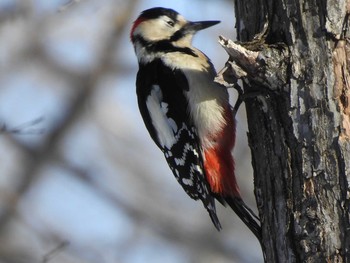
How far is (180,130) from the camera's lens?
184 inches

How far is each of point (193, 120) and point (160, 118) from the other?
20cm

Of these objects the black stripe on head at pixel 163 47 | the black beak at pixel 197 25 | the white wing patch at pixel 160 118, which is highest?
the black beak at pixel 197 25

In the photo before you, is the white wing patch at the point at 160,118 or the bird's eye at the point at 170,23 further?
the bird's eye at the point at 170,23

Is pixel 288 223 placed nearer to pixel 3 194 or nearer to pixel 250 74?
pixel 250 74

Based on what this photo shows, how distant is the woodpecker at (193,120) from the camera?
15.0 feet

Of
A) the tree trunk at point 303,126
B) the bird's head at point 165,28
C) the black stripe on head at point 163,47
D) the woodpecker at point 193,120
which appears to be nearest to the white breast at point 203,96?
the woodpecker at point 193,120

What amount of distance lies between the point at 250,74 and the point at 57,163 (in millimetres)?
5659

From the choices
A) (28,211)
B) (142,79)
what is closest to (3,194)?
(28,211)

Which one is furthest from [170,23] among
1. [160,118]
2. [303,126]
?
[303,126]

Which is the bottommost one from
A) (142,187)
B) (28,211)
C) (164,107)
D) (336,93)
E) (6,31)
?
(142,187)

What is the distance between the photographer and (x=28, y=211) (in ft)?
27.5

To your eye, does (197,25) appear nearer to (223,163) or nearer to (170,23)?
(170,23)

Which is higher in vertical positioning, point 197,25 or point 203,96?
point 197,25

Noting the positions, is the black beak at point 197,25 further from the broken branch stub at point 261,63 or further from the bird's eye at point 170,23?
the broken branch stub at point 261,63
